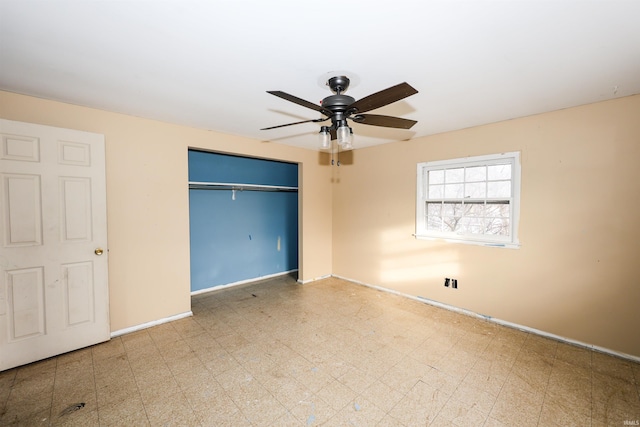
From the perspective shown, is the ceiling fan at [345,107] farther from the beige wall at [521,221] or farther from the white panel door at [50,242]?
the white panel door at [50,242]

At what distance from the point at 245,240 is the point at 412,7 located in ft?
12.9

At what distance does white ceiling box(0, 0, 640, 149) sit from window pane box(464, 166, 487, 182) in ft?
2.63

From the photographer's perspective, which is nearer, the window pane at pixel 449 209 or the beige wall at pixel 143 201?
the beige wall at pixel 143 201

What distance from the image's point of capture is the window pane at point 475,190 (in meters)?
3.20

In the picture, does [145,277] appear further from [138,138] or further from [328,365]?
[328,365]

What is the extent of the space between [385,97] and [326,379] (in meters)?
2.10

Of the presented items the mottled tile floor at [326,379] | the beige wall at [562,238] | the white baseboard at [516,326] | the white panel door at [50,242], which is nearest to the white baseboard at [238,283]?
the mottled tile floor at [326,379]

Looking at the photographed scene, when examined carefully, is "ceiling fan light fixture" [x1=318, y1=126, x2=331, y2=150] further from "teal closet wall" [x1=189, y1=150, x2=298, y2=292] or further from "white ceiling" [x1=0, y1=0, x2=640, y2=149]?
"teal closet wall" [x1=189, y1=150, x2=298, y2=292]

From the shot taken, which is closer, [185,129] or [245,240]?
[185,129]

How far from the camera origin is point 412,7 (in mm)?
1288

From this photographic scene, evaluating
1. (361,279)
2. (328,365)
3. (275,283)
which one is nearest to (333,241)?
(361,279)

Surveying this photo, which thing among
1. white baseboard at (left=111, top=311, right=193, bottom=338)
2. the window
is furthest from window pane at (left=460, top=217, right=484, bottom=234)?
white baseboard at (left=111, top=311, right=193, bottom=338)

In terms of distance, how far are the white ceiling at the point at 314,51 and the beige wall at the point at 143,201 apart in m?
0.23

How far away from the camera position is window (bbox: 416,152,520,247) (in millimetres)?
3001
